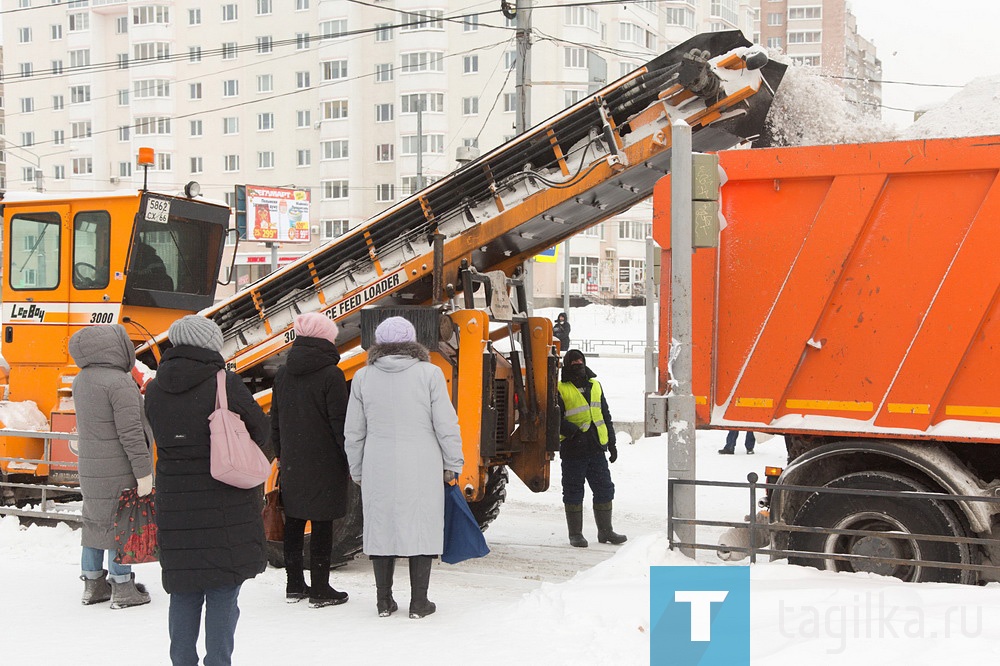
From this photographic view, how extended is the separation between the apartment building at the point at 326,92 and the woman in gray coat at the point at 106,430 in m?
42.7

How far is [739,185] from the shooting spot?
6008 mm

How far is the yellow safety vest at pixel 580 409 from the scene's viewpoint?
327 inches

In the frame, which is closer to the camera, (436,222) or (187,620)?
(187,620)

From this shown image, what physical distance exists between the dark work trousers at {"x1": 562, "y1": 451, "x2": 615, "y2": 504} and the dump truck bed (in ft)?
7.93

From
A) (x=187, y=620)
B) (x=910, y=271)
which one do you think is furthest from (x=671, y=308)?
(x=187, y=620)

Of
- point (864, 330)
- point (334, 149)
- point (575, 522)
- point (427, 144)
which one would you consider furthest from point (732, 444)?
point (334, 149)

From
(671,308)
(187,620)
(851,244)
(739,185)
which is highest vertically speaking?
(739,185)

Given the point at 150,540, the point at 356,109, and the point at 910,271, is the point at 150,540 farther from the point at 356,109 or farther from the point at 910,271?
the point at 356,109

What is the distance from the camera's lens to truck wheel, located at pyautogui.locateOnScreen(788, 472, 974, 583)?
546cm

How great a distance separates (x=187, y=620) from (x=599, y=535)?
483cm

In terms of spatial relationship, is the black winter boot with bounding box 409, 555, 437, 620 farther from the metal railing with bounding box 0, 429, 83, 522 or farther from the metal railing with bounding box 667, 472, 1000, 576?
the metal railing with bounding box 0, 429, 83, 522

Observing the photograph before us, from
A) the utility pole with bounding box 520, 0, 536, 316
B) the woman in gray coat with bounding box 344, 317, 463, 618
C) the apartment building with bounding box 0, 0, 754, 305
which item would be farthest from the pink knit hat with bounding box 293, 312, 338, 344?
the apartment building with bounding box 0, 0, 754, 305

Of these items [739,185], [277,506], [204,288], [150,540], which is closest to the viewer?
[150,540]

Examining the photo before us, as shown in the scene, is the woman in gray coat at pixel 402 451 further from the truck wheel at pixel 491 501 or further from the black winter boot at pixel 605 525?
the black winter boot at pixel 605 525
